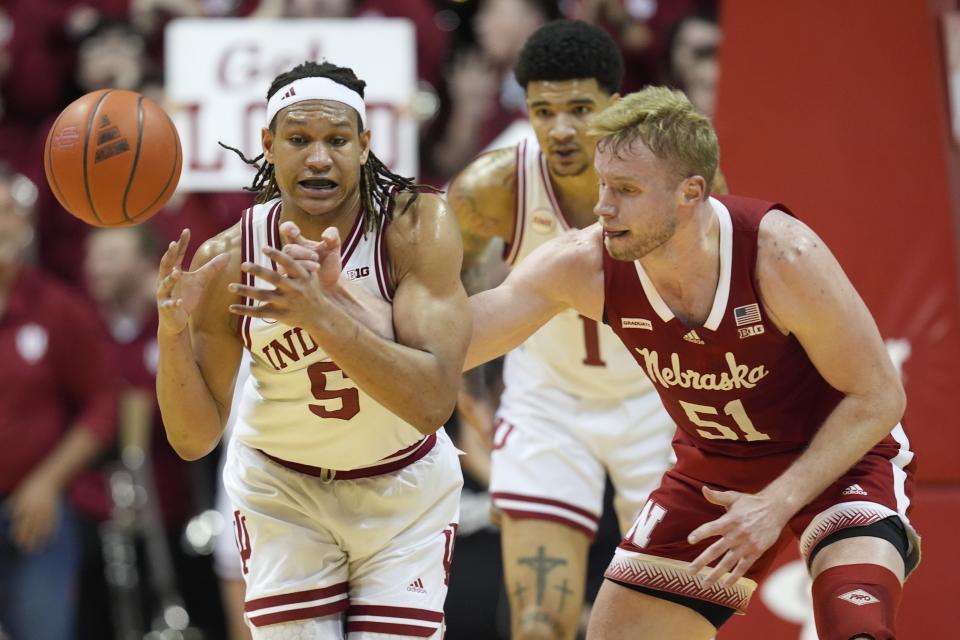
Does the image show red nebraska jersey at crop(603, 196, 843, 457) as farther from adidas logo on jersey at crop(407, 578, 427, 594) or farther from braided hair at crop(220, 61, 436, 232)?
adidas logo on jersey at crop(407, 578, 427, 594)

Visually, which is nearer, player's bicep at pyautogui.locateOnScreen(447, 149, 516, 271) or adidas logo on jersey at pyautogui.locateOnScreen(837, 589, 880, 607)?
adidas logo on jersey at pyautogui.locateOnScreen(837, 589, 880, 607)

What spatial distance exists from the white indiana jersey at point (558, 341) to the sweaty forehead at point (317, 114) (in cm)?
148

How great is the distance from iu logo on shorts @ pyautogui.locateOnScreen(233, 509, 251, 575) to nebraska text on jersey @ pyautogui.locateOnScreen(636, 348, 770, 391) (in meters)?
1.37

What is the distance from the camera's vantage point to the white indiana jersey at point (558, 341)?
5465mm

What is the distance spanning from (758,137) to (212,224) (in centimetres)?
358

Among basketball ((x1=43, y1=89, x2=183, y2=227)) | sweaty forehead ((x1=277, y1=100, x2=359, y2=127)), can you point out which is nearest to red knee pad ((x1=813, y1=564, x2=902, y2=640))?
sweaty forehead ((x1=277, y1=100, x2=359, y2=127))

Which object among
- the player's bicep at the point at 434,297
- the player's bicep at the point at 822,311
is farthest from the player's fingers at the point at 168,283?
the player's bicep at the point at 822,311

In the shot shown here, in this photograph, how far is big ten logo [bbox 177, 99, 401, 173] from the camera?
27.8 feet

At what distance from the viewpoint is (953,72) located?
6523mm

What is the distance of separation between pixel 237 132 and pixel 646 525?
4.90m

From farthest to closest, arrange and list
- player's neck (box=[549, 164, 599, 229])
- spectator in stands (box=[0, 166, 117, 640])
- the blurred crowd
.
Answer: the blurred crowd → spectator in stands (box=[0, 166, 117, 640]) → player's neck (box=[549, 164, 599, 229])

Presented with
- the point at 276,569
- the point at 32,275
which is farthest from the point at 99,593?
the point at 276,569

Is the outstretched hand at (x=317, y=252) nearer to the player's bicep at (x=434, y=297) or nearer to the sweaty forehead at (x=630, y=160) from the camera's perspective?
the player's bicep at (x=434, y=297)

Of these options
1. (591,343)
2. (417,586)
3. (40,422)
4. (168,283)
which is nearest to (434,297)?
(168,283)
